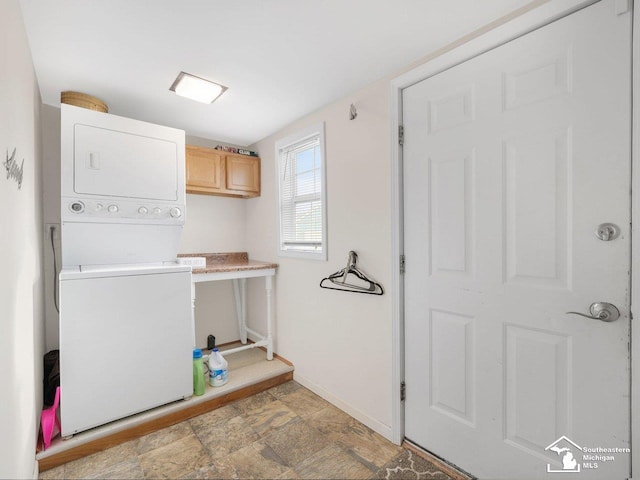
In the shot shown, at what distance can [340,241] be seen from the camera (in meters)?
Result: 2.20

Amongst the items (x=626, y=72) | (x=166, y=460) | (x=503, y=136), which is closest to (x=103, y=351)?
(x=166, y=460)

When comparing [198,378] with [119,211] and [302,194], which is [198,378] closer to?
[119,211]

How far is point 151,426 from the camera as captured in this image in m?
1.97

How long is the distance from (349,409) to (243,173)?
2.37m

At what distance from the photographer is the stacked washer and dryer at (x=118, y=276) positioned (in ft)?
5.90

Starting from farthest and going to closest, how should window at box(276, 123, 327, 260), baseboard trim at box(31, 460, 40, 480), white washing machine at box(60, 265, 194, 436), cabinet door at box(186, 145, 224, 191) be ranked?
cabinet door at box(186, 145, 224, 191) < window at box(276, 123, 327, 260) < white washing machine at box(60, 265, 194, 436) < baseboard trim at box(31, 460, 40, 480)

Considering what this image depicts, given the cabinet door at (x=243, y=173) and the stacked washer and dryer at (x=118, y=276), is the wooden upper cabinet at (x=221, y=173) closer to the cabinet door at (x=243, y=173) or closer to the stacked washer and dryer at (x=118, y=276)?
the cabinet door at (x=243, y=173)

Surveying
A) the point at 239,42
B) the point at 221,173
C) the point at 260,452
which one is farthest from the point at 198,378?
the point at 239,42

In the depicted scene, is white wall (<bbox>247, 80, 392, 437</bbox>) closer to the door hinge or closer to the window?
the window

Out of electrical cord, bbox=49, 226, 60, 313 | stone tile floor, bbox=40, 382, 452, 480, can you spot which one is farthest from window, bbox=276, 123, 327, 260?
electrical cord, bbox=49, 226, 60, 313

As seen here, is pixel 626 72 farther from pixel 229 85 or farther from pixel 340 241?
pixel 229 85

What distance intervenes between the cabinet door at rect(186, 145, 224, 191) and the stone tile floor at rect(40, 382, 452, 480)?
199cm

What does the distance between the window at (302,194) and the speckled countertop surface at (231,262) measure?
0.90 ft

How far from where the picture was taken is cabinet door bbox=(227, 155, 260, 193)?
2.99m
